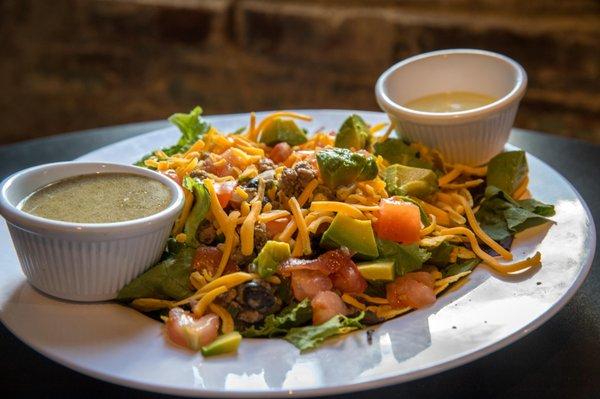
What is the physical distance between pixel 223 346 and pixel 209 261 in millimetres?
520

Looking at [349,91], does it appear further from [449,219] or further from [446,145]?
[449,219]

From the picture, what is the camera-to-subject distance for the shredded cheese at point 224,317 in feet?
7.84

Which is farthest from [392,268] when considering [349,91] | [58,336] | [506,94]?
[349,91]

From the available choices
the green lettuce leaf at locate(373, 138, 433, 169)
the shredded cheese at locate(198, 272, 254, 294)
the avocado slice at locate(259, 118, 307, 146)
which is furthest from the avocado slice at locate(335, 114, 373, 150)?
the shredded cheese at locate(198, 272, 254, 294)

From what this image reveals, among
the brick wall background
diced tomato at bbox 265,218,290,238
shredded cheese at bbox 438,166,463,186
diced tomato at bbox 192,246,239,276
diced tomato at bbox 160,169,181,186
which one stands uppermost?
diced tomato at bbox 160,169,181,186

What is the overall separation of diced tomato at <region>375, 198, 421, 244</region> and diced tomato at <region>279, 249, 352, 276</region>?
20 centimetres

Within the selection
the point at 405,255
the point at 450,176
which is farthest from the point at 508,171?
the point at 405,255

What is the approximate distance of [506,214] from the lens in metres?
2.99

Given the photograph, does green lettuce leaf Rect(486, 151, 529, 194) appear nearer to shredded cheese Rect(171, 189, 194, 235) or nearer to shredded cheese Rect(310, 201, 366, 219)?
shredded cheese Rect(310, 201, 366, 219)

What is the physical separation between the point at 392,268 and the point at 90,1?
5.12 metres

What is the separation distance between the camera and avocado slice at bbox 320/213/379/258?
8.56 ft

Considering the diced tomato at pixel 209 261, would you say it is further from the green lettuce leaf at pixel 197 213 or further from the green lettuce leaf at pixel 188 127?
the green lettuce leaf at pixel 188 127

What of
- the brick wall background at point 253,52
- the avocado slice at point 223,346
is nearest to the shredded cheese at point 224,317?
the avocado slice at point 223,346

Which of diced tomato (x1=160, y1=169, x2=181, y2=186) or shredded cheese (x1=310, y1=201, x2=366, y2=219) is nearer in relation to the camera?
shredded cheese (x1=310, y1=201, x2=366, y2=219)
